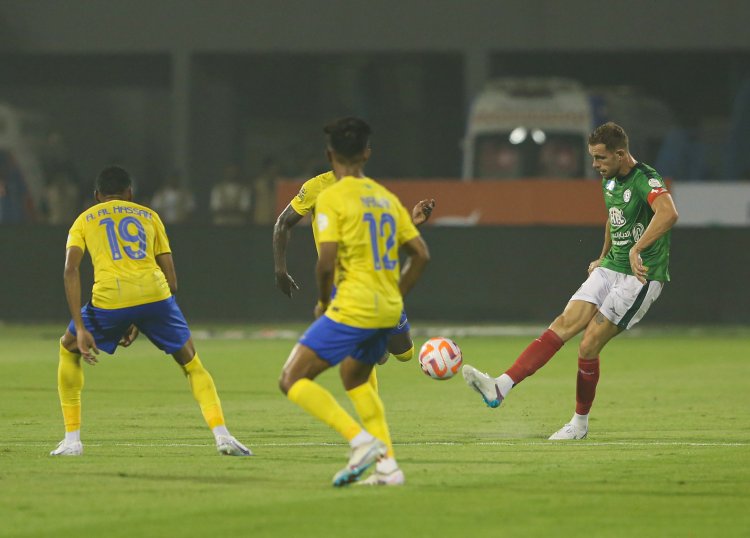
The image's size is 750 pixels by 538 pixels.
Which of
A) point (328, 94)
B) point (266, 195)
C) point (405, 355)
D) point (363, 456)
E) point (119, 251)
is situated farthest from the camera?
point (328, 94)

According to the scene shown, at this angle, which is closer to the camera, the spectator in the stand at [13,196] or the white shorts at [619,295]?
the white shorts at [619,295]

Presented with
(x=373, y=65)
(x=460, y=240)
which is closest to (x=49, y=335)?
(x=460, y=240)

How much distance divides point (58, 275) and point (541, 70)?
21.3 meters

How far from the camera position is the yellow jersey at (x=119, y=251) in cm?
1007

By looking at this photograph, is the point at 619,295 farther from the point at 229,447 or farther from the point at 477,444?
the point at 229,447

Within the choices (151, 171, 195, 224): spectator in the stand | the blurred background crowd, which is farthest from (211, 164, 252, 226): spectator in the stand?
(151, 171, 195, 224): spectator in the stand

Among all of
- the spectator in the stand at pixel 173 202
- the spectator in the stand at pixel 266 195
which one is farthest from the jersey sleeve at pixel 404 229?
the spectator in the stand at pixel 173 202

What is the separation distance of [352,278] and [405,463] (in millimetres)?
1632

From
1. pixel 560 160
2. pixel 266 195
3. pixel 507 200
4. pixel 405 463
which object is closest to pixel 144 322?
pixel 405 463

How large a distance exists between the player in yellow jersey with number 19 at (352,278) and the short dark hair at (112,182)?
213 centimetres

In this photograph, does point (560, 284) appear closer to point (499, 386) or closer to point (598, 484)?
point (499, 386)

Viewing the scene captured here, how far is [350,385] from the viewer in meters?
8.70

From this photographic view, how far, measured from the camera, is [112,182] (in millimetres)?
10234

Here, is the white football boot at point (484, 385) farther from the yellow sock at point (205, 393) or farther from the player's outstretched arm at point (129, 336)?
the player's outstretched arm at point (129, 336)
